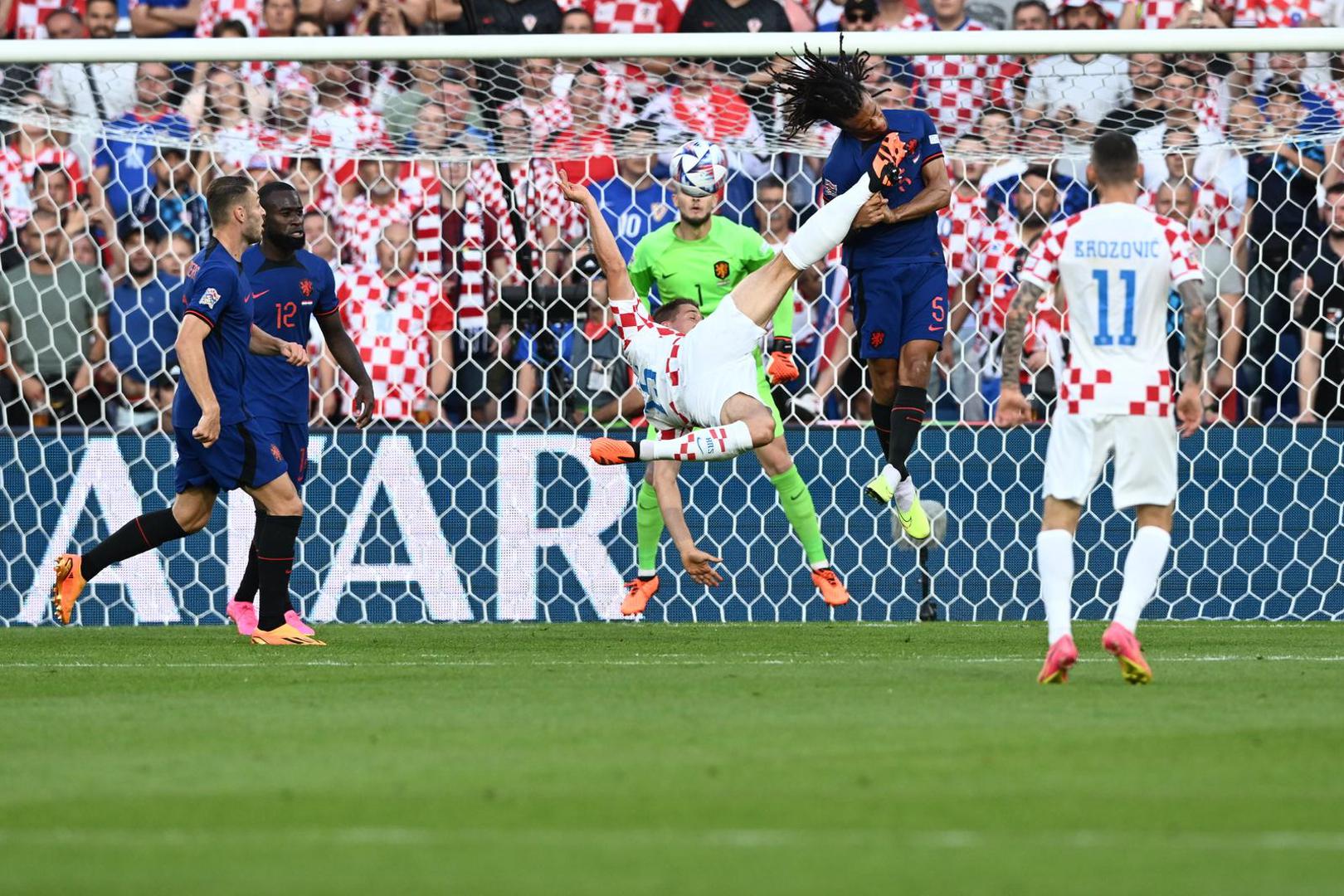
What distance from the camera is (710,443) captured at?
876cm

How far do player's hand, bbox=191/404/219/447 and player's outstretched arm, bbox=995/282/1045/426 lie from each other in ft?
11.7

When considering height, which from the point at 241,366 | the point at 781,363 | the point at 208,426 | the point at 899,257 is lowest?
the point at 208,426

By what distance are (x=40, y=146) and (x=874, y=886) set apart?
10064mm

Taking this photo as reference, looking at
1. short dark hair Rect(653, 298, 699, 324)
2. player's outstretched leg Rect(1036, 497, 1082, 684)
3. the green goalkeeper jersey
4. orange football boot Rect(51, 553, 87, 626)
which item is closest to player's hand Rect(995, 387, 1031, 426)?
player's outstretched leg Rect(1036, 497, 1082, 684)

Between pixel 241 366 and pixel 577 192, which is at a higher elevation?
pixel 577 192

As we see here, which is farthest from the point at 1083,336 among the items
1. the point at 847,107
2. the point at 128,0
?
the point at 128,0

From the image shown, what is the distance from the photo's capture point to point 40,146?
39.7 ft

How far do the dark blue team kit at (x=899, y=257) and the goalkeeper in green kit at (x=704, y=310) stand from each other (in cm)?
50

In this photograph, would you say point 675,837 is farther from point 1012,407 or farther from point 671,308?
point 671,308

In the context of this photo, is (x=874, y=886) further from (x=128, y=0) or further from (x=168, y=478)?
(x=128, y=0)

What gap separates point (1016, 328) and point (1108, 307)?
1.09ft

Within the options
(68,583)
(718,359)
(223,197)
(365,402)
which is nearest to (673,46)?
(718,359)

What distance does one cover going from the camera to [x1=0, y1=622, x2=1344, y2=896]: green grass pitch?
3457mm

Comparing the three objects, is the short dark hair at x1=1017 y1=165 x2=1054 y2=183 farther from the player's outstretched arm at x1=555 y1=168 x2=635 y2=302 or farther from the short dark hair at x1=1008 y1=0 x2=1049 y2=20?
the player's outstretched arm at x1=555 y1=168 x2=635 y2=302
